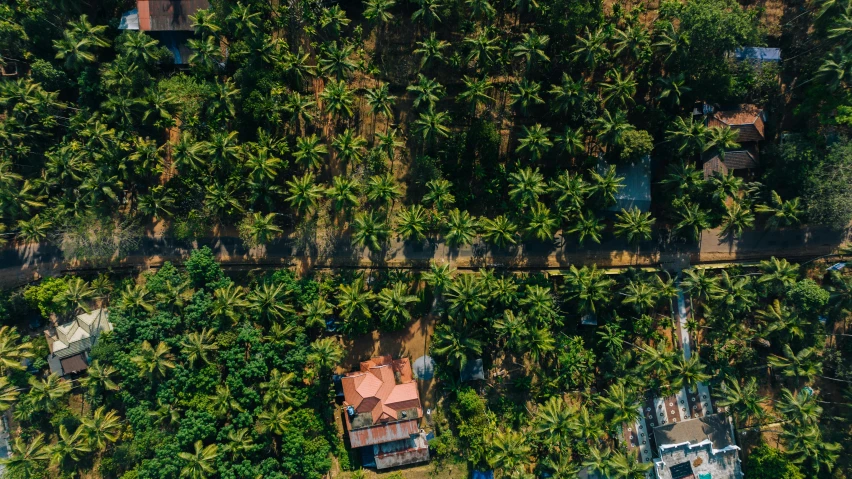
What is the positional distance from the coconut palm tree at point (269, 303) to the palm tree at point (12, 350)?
24.8 meters

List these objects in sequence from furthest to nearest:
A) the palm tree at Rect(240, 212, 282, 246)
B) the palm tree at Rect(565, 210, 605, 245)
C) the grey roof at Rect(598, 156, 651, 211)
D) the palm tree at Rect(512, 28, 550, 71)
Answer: the grey roof at Rect(598, 156, 651, 211)
the palm tree at Rect(240, 212, 282, 246)
the palm tree at Rect(565, 210, 605, 245)
the palm tree at Rect(512, 28, 550, 71)

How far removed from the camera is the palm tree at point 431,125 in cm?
4794

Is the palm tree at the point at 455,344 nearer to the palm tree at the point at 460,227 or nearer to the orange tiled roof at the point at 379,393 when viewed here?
the orange tiled roof at the point at 379,393

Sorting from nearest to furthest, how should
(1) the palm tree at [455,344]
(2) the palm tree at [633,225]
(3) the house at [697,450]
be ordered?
(2) the palm tree at [633,225], (1) the palm tree at [455,344], (3) the house at [697,450]

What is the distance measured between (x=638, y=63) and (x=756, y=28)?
11.8 metres

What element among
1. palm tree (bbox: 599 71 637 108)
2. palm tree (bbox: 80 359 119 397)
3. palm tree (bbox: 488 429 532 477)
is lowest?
palm tree (bbox: 488 429 532 477)

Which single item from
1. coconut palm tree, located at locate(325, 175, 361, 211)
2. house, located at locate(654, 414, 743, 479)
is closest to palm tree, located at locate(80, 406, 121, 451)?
coconut palm tree, located at locate(325, 175, 361, 211)

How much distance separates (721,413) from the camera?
52.6m

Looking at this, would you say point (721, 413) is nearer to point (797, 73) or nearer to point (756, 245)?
point (756, 245)

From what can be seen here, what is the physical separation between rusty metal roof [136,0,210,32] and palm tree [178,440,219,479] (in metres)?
44.2

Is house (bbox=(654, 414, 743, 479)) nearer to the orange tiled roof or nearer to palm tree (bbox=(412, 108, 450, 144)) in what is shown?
the orange tiled roof

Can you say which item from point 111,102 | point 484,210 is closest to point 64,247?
point 111,102

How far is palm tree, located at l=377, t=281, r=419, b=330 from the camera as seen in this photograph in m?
48.8

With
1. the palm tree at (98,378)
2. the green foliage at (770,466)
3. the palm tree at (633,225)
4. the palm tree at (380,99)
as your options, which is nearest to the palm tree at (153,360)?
the palm tree at (98,378)
